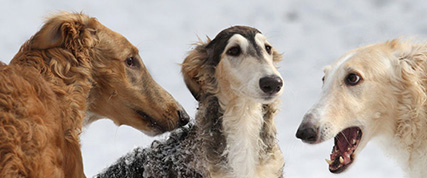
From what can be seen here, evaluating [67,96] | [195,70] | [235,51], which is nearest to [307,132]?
[235,51]

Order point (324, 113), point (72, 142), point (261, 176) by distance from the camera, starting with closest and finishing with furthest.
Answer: point (72, 142) → point (324, 113) → point (261, 176)

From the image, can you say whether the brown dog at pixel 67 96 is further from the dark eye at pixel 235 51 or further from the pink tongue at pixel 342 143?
the pink tongue at pixel 342 143

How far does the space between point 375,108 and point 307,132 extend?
805mm

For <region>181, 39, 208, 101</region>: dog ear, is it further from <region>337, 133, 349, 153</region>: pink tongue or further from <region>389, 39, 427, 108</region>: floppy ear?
<region>389, 39, 427, 108</region>: floppy ear

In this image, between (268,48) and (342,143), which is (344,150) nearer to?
(342,143)

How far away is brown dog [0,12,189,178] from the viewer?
168 inches

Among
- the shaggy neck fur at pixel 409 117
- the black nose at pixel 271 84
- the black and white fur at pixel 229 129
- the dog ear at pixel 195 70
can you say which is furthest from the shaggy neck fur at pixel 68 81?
the shaggy neck fur at pixel 409 117

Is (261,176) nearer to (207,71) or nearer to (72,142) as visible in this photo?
(207,71)

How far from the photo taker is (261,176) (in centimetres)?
593

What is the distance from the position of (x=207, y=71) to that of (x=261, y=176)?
135 cm

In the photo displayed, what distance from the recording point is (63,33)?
17.1 feet

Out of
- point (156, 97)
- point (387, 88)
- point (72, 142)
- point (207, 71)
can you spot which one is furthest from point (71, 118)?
point (387, 88)

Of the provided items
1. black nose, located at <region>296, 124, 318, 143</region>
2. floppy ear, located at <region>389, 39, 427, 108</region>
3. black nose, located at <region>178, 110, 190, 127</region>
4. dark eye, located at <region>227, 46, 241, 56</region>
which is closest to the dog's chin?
black nose, located at <region>296, 124, 318, 143</region>

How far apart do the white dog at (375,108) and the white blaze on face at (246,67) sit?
58 cm
